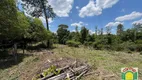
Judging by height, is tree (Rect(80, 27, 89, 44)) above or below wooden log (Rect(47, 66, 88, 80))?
above

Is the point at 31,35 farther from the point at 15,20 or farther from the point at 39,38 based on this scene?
the point at 15,20

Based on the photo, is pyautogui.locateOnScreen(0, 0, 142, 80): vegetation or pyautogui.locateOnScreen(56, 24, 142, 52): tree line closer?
pyautogui.locateOnScreen(0, 0, 142, 80): vegetation

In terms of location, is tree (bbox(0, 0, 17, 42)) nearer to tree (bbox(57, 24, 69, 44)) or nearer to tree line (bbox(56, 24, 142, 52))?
tree line (bbox(56, 24, 142, 52))

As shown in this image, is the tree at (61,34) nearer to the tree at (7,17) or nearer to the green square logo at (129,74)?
the tree at (7,17)

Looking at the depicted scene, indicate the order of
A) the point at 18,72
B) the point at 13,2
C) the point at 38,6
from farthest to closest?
the point at 38,6 < the point at 13,2 < the point at 18,72

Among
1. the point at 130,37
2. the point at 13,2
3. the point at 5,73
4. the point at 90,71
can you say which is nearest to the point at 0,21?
the point at 13,2

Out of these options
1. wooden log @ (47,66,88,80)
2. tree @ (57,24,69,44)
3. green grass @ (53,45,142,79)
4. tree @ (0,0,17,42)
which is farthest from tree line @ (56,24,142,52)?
wooden log @ (47,66,88,80)

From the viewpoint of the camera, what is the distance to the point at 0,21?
21.4ft

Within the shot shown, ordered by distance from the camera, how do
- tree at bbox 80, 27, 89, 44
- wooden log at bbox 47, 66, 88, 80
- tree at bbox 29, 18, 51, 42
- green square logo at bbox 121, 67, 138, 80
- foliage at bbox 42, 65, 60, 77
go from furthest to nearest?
tree at bbox 80, 27, 89, 44 → tree at bbox 29, 18, 51, 42 → foliage at bbox 42, 65, 60, 77 → wooden log at bbox 47, 66, 88, 80 → green square logo at bbox 121, 67, 138, 80

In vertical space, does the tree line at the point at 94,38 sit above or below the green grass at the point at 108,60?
above

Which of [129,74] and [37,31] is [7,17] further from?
[129,74]

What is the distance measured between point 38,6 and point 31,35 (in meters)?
5.57

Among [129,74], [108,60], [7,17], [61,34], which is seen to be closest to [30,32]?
[7,17]

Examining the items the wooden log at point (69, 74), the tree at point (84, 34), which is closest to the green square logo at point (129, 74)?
the wooden log at point (69, 74)
